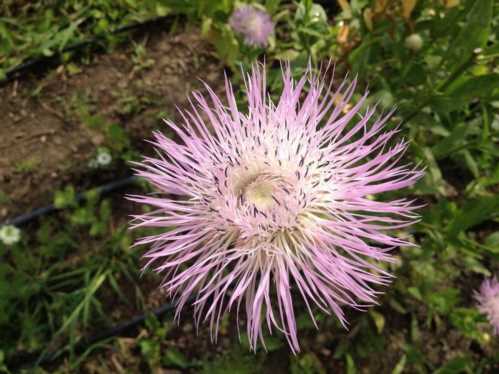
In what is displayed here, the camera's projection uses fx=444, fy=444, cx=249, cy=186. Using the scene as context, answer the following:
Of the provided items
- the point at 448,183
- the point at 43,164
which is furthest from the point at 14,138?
the point at 448,183

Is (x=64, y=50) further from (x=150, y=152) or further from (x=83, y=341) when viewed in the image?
(x=83, y=341)

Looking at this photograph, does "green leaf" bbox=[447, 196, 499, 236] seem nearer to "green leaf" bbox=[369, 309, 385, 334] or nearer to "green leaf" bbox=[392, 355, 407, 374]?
"green leaf" bbox=[369, 309, 385, 334]

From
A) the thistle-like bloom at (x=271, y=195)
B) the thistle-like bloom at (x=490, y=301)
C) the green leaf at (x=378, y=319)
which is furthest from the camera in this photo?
the green leaf at (x=378, y=319)

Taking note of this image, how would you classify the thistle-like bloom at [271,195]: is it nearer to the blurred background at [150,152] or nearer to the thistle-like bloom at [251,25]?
the blurred background at [150,152]

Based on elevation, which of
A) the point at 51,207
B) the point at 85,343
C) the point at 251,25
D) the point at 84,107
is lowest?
the point at 85,343

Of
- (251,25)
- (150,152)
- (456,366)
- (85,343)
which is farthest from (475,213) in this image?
(85,343)

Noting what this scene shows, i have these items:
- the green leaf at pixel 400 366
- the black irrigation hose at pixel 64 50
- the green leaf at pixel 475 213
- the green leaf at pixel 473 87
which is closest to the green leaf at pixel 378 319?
the green leaf at pixel 400 366
